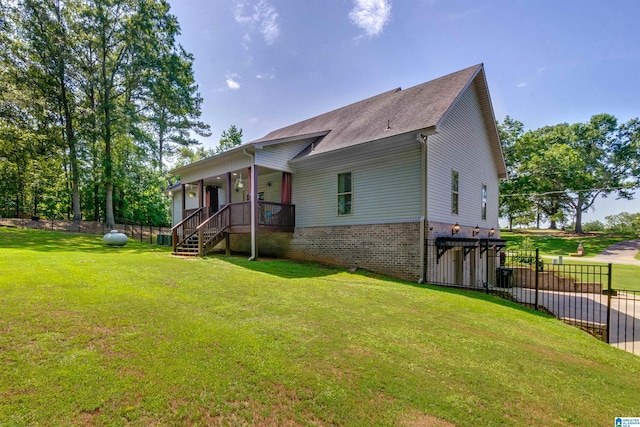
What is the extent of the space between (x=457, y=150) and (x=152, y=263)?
35.7 ft

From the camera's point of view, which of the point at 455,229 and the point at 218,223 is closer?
the point at 455,229

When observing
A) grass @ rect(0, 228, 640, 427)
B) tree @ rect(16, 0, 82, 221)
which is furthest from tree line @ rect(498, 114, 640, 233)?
tree @ rect(16, 0, 82, 221)

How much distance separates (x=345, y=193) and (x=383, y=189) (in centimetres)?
155

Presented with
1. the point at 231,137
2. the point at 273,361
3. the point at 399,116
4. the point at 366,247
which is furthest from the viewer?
the point at 231,137

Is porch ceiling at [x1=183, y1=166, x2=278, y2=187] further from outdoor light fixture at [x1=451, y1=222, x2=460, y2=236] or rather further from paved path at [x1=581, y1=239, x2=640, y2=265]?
paved path at [x1=581, y1=239, x2=640, y2=265]

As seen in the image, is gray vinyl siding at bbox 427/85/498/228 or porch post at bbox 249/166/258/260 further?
porch post at bbox 249/166/258/260

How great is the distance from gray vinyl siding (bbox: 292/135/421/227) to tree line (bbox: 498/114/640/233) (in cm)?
2601

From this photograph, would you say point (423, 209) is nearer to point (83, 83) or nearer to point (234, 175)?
point (234, 175)

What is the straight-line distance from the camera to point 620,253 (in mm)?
24875

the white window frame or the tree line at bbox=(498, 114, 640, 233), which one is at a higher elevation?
the tree line at bbox=(498, 114, 640, 233)

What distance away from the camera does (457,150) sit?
458 inches

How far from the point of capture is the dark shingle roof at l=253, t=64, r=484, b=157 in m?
10.3

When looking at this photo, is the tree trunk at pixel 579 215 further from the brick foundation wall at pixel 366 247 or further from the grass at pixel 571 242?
the brick foundation wall at pixel 366 247

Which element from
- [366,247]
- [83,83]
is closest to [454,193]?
[366,247]
